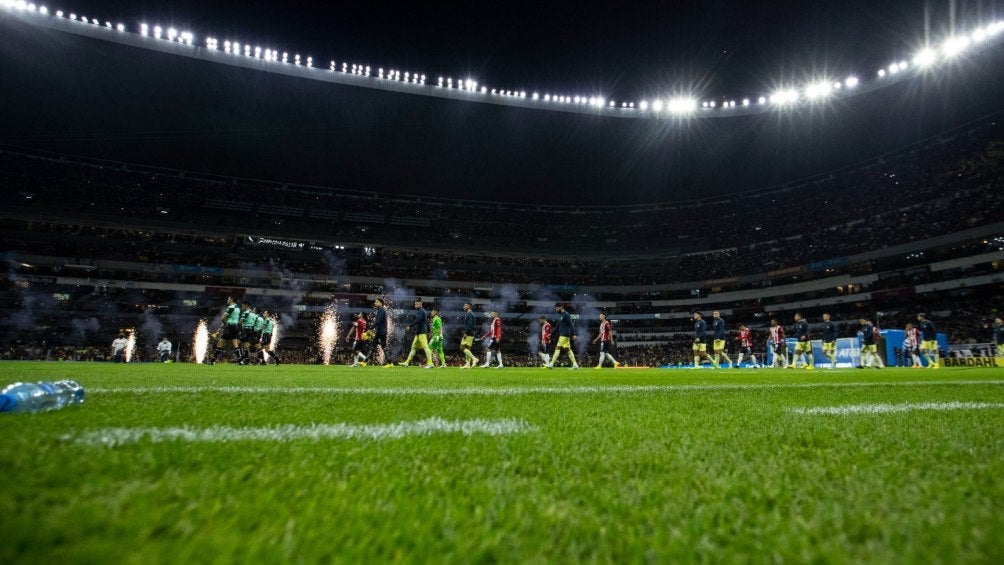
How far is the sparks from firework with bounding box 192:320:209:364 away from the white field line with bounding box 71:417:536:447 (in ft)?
111

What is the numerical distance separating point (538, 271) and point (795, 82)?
2499 centimetres

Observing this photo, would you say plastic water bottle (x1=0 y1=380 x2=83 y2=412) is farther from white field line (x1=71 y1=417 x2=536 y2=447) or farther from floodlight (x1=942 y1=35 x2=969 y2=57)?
floodlight (x1=942 y1=35 x2=969 y2=57)

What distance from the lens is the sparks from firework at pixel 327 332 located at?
113 feet

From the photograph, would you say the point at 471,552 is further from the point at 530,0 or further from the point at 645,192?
the point at 645,192

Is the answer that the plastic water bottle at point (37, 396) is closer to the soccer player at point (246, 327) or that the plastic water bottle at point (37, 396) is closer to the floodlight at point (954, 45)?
the soccer player at point (246, 327)

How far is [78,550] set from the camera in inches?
33.2

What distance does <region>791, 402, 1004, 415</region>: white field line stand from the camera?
3791 mm

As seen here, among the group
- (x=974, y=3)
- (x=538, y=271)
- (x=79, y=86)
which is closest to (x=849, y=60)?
(x=974, y=3)

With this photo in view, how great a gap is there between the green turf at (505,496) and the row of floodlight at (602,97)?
1203 inches

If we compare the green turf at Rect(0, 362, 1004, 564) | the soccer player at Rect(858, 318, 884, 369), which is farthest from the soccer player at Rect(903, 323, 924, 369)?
the green turf at Rect(0, 362, 1004, 564)

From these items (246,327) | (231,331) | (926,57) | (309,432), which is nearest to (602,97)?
(926,57)

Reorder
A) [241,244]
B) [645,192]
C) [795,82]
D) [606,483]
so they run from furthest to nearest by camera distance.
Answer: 1. [645,192]
2. [241,244]
3. [795,82]
4. [606,483]

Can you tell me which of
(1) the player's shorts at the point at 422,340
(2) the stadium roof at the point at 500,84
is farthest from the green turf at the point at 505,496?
(2) the stadium roof at the point at 500,84

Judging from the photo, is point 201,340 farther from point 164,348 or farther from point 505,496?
point 505,496
